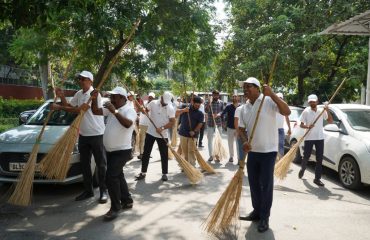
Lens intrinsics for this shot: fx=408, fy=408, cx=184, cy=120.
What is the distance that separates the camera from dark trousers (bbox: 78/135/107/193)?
20.0ft

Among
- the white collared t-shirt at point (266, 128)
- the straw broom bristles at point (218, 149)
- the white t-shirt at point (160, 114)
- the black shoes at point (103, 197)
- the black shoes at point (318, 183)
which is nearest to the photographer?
the white collared t-shirt at point (266, 128)

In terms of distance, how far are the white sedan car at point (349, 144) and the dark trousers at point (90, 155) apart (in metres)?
4.21

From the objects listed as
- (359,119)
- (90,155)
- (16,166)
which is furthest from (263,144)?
(359,119)

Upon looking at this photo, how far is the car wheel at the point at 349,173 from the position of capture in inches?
278

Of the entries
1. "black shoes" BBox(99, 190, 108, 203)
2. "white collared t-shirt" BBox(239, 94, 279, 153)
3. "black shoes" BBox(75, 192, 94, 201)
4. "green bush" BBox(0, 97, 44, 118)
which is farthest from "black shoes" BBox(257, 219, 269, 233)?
"green bush" BBox(0, 97, 44, 118)

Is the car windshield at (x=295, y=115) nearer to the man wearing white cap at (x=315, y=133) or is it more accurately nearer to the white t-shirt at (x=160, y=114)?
the man wearing white cap at (x=315, y=133)

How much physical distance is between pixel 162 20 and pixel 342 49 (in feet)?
32.2

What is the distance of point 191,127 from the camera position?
8.49 metres

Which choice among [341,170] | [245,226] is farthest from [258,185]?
[341,170]

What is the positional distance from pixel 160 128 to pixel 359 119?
12.9 ft

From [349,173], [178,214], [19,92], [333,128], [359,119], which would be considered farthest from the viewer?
[19,92]

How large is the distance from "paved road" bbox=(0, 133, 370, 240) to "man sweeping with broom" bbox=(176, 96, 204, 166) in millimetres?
1018

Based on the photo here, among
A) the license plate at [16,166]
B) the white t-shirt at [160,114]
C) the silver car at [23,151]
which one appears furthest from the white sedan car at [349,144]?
the license plate at [16,166]

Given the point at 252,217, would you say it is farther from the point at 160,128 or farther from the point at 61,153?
the point at 160,128
